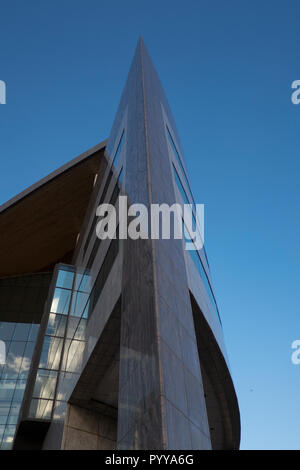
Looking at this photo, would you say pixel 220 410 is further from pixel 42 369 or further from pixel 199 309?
pixel 42 369

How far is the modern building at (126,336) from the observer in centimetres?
732

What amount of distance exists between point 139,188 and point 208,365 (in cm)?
818

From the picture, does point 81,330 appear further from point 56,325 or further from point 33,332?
point 33,332

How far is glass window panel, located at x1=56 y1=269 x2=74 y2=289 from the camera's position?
20656 mm

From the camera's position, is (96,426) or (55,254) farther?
(55,254)

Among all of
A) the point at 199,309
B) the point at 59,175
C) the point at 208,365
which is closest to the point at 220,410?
the point at 208,365

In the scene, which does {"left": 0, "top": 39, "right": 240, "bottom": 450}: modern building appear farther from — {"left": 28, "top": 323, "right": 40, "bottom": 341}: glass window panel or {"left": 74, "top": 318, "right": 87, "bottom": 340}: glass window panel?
{"left": 28, "top": 323, "right": 40, "bottom": 341}: glass window panel

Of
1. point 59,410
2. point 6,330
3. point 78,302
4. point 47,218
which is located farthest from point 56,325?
point 6,330

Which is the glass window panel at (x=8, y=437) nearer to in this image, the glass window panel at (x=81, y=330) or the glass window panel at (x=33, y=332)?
the glass window panel at (x=33, y=332)

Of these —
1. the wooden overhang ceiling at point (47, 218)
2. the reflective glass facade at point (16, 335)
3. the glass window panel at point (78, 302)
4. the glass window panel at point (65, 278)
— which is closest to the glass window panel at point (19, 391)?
the reflective glass facade at point (16, 335)

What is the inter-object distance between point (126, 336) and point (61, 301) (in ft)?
37.8

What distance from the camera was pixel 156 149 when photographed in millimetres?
13211

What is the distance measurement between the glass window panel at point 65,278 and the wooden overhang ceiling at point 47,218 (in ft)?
24.1
